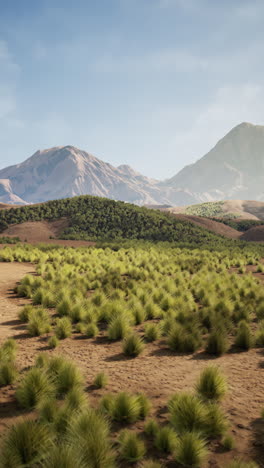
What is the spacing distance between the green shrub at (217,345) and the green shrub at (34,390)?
3.56 meters

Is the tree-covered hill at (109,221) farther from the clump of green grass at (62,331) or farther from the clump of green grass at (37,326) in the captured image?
the clump of green grass at (62,331)

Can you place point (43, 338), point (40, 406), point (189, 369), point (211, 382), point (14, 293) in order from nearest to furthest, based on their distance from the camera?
point (40, 406), point (211, 382), point (189, 369), point (43, 338), point (14, 293)

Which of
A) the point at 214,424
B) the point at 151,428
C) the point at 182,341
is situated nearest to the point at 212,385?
the point at 214,424

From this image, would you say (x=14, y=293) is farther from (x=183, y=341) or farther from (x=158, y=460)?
(x=158, y=460)

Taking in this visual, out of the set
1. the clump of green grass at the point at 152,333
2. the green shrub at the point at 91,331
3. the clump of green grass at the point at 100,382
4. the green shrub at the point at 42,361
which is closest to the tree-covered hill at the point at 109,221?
the green shrub at the point at 91,331

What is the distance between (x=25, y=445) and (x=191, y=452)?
1692 millimetres

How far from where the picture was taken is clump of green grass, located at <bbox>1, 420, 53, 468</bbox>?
3021 millimetres

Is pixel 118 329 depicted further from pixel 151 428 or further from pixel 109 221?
pixel 109 221

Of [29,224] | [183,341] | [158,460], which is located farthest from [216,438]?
[29,224]

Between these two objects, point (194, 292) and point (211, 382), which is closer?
point (211, 382)

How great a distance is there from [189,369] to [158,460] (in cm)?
261

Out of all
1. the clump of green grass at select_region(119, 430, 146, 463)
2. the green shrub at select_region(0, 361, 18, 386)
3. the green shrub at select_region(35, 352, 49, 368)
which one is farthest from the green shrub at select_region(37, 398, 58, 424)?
the green shrub at select_region(35, 352, 49, 368)

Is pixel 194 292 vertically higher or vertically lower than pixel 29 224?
lower

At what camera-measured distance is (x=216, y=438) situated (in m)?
3.65
